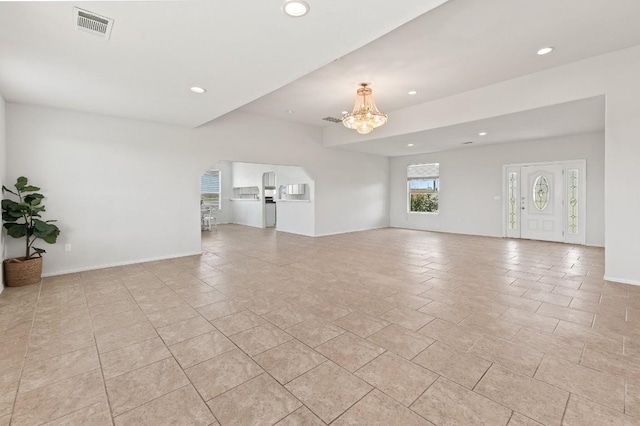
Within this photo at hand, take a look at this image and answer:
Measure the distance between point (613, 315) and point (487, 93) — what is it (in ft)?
12.5

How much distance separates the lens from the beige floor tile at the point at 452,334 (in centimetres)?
242

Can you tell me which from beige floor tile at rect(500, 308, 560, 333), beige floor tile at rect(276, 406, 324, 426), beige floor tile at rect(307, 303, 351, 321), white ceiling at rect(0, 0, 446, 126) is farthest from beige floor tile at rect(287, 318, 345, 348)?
white ceiling at rect(0, 0, 446, 126)

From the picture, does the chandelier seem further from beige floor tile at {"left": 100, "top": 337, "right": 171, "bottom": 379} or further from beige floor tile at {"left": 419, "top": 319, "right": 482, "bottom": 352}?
beige floor tile at {"left": 100, "top": 337, "right": 171, "bottom": 379}

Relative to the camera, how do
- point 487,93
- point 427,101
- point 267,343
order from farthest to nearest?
point 427,101 → point 487,93 → point 267,343

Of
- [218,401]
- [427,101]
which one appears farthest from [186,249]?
[427,101]

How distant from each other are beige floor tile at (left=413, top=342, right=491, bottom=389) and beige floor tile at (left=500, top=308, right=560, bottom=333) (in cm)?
95

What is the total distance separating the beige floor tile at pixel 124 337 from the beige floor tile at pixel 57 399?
425 millimetres

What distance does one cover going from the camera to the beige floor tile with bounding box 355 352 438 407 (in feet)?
5.99

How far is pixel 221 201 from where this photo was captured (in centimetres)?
1217

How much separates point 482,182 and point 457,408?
8134mm

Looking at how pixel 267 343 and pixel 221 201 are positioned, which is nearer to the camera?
pixel 267 343

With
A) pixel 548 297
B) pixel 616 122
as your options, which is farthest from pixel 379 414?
pixel 616 122

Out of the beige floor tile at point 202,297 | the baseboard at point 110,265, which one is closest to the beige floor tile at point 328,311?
the beige floor tile at point 202,297

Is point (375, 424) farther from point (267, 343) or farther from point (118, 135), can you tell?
point (118, 135)
